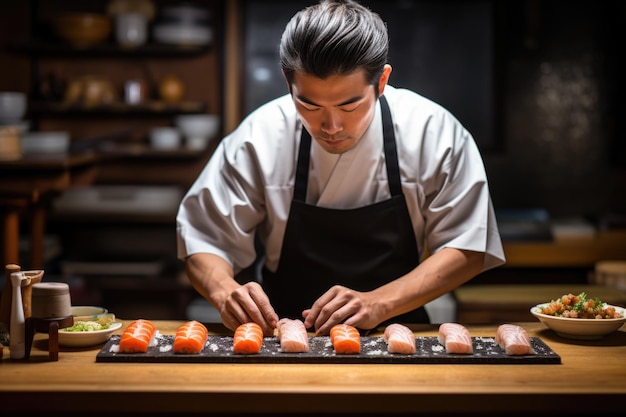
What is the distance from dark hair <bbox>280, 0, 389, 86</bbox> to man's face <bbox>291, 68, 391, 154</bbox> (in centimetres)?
3

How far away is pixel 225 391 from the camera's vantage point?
2059 millimetres

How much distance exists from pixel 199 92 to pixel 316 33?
136 inches

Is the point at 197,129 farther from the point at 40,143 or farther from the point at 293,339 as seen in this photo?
the point at 293,339

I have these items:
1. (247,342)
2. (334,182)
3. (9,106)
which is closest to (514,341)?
(247,342)

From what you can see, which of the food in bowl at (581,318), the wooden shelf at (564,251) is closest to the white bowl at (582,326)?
the food in bowl at (581,318)

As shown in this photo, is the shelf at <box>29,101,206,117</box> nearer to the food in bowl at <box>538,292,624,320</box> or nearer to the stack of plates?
the stack of plates

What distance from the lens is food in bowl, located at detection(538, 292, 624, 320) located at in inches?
102

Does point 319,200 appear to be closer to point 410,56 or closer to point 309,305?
point 309,305

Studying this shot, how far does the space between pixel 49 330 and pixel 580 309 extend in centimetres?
155

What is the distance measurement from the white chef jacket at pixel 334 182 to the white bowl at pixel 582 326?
16.5 inches

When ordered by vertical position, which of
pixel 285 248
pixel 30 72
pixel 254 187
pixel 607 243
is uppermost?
pixel 30 72

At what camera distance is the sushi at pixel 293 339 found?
237 cm

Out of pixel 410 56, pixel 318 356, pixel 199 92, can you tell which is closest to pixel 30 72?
pixel 199 92

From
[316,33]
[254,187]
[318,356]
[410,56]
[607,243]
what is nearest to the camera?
[318,356]
